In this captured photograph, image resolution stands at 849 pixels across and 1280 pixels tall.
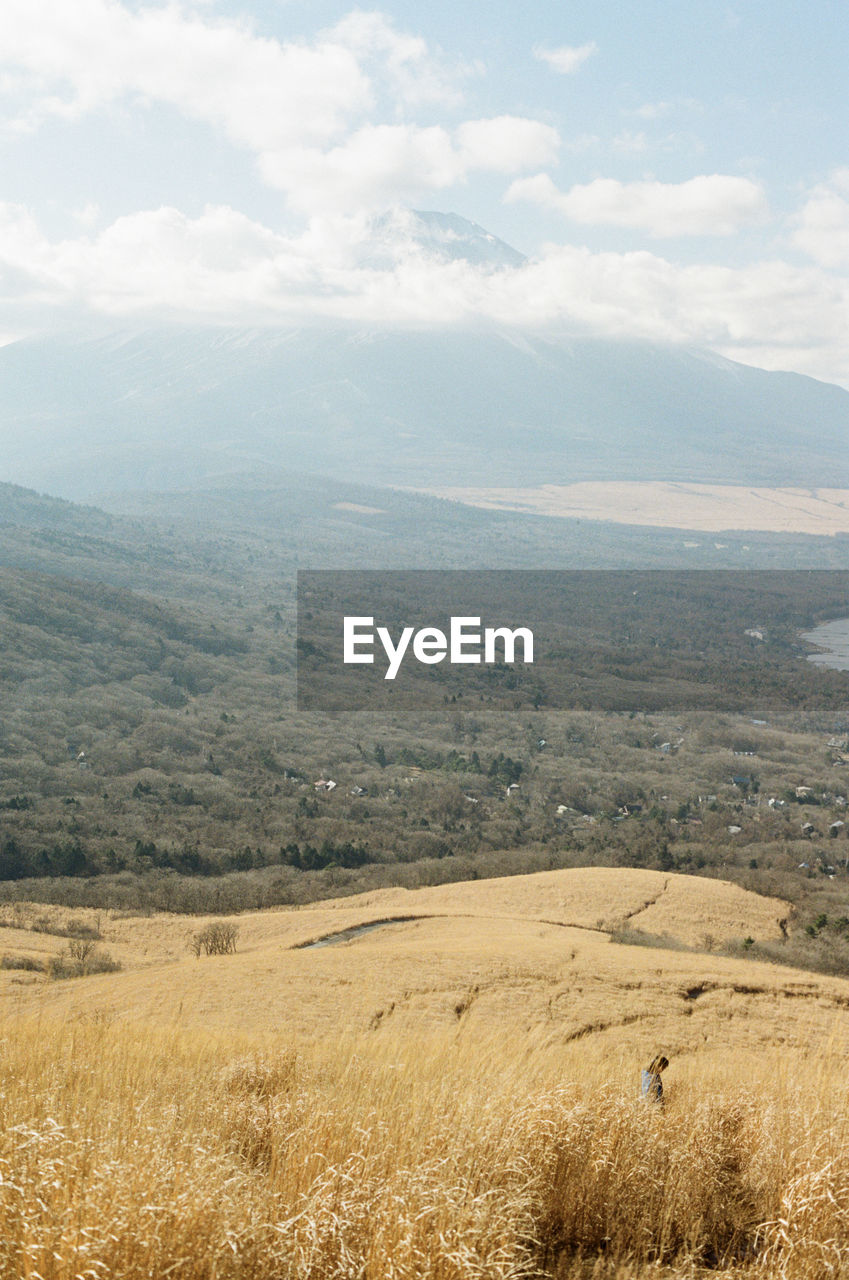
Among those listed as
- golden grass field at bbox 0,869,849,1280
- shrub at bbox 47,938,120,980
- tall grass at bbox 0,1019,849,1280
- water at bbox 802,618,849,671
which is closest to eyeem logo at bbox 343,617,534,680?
water at bbox 802,618,849,671

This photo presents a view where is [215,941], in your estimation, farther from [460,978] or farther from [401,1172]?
[401,1172]

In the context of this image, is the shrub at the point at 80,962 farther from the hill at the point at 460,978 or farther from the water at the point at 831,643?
the water at the point at 831,643

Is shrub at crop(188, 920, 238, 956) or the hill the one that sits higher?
the hill

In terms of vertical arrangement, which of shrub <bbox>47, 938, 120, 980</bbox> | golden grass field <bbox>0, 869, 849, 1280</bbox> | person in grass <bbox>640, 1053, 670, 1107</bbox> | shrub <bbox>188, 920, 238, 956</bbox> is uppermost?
golden grass field <bbox>0, 869, 849, 1280</bbox>

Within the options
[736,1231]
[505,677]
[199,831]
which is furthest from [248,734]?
[736,1231]

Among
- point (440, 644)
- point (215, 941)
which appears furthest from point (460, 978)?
point (440, 644)

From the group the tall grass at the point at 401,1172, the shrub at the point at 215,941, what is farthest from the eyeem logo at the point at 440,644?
the tall grass at the point at 401,1172

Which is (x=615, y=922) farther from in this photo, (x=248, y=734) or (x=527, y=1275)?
(x=248, y=734)

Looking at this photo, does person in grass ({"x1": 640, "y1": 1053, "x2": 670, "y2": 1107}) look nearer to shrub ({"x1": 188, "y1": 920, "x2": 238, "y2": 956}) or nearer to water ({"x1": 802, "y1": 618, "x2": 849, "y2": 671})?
shrub ({"x1": 188, "y1": 920, "x2": 238, "y2": 956})
